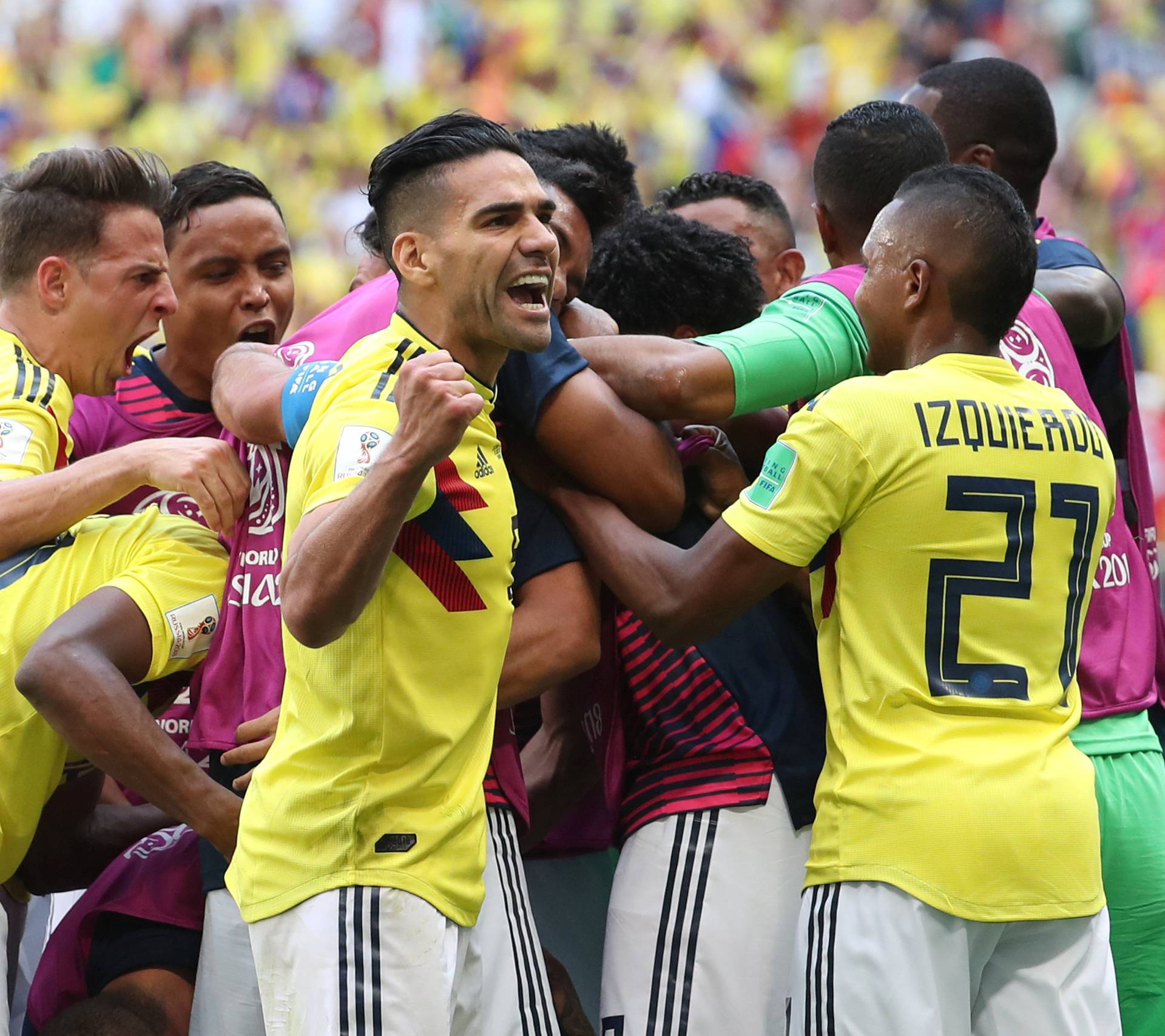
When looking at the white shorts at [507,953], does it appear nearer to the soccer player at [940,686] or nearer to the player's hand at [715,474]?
the soccer player at [940,686]

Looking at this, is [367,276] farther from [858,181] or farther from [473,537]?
[473,537]

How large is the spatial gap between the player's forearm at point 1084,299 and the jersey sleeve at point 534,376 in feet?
4.77

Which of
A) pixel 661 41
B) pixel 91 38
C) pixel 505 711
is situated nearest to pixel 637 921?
pixel 505 711

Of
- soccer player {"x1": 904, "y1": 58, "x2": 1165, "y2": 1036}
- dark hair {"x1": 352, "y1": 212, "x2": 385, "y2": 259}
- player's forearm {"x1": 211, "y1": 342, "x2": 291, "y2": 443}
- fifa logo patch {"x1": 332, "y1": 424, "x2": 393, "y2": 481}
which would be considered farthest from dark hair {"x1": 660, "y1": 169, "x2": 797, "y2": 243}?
fifa logo patch {"x1": 332, "y1": 424, "x2": 393, "y2": 481}

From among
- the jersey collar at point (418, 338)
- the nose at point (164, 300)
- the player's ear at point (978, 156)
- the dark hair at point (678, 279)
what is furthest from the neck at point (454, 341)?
the player's ear at point (978, 156)

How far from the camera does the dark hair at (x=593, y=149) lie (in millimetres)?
3771

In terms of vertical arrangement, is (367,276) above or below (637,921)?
above

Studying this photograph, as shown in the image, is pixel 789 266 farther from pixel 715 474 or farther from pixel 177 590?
pixel 177 590

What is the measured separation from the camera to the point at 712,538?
279 cm

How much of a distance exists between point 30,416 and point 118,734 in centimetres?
85

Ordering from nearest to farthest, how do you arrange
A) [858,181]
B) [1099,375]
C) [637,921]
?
1. [637,921]
2. [858,181]
3. [1099,375]

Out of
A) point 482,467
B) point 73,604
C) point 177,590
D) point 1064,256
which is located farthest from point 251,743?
point 1064,256

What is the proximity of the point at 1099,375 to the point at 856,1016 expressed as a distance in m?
2.08

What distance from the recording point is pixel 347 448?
239 cm
